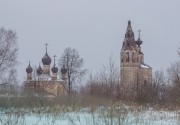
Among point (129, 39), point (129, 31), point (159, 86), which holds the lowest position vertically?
point (159, 86)

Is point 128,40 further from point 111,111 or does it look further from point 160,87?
point 111,111

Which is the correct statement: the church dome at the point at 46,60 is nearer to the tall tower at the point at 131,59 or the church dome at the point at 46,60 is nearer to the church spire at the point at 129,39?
the tall tower at the point at 131,59

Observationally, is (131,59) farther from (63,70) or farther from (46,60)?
(63,70)

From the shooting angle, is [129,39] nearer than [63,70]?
No

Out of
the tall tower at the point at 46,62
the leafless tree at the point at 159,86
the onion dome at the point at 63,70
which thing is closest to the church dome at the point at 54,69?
the tall tower at the point at 46,62

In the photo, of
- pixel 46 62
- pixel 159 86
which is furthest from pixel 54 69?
pixel 159 86

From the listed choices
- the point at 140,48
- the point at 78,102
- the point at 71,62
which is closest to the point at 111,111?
the point at 78,102

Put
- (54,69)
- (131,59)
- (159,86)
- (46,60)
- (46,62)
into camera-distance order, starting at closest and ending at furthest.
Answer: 1. (159,86)
2. (54,69)
3. (46,60)
4. (46,62)
5. (131,59)

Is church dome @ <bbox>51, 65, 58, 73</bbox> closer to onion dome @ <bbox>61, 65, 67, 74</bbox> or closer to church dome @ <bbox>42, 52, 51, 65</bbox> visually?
church dome @ <bbox>42, 52, 51, 65</bbox>

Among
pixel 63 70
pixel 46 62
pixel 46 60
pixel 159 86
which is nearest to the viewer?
pixel 159 86

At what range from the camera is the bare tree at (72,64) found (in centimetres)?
4691

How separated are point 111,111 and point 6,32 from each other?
30.0 metres

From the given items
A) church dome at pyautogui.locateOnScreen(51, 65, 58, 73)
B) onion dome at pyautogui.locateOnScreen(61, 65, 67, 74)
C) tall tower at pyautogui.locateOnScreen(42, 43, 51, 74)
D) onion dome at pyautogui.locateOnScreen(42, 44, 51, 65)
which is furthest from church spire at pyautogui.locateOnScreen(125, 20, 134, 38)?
onion dome at pyautogui.locateOnScreen(61, 65, 67, 74)

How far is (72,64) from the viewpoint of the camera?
48.0 meters
